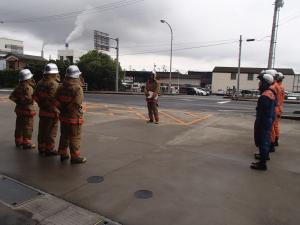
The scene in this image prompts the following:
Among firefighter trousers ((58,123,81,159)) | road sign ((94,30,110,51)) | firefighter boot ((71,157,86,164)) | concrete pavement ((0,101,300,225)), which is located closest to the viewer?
concrete pavement ((0,101,300,225))

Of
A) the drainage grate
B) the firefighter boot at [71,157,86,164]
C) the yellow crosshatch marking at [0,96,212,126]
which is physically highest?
the yellow crosshatch marking at [0,96,212,126]

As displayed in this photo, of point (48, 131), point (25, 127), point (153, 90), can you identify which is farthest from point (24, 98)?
point (153, 90)

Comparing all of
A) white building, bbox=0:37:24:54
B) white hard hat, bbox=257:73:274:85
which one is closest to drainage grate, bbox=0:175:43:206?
white hard hat, bbox=257:73:274:85

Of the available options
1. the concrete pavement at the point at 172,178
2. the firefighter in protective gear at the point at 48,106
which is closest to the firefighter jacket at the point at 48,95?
the firefighter in protective gear at the point at 48,106

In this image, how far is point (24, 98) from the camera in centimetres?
606

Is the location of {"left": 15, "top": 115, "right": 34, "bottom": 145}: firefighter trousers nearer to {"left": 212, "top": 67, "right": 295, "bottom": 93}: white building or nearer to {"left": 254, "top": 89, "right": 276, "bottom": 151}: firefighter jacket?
{"left": 254, "top": 89, "right": 276, "bottom": 151}: firefighter jacket

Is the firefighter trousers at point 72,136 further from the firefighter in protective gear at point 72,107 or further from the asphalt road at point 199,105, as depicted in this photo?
the asphalt road at point 199,105

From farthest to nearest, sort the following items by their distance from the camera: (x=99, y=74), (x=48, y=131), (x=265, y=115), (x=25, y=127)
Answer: (x=99, y=74)
(x=25, y=127)
(x=48, y=131)
(x=265, y=115)

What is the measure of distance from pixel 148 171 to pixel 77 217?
1747mm

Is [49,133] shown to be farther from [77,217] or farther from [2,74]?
[2,74]

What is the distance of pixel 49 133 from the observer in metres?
5.72

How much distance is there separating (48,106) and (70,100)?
2.61 feet

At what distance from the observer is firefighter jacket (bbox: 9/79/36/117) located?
19.9 ft

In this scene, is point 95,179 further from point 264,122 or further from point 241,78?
point 241,78
